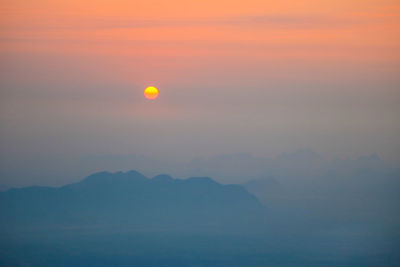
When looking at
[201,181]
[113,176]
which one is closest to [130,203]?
[113,176]

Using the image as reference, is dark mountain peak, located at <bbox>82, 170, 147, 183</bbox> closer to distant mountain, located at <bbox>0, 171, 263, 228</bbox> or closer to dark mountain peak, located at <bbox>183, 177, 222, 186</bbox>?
distant mountain, located at <bbox>0, 171, 263, 228</bbox>

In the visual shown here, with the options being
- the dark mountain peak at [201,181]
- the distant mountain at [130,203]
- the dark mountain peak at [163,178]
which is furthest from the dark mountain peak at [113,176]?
the dark mountain peak at [201,181]

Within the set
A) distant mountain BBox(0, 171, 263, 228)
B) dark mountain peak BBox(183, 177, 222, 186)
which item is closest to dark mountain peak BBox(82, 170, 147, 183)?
distant mountain BBox(0, 171, 263, 228)

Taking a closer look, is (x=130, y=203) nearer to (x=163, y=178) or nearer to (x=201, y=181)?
(x=163, y=178)

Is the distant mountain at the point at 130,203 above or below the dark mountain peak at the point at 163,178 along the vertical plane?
below

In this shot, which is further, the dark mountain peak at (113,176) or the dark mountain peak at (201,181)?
the dark mountain peak at (201,181)

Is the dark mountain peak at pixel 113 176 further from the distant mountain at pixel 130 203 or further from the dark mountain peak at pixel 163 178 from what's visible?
the dark mountain peak at pixel 163 178

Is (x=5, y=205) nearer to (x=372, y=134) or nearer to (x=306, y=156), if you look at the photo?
(x=306, y=156)

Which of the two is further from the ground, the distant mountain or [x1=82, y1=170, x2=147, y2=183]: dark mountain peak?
[x1=82, y1=170, x2=147, y2=183]: dark mountain peak
